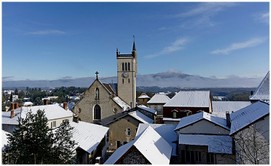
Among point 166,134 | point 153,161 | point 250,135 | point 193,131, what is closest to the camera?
point 153,161

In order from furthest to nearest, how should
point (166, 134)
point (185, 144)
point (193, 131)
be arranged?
point (166, 134), point (193, 131), point (185, 144)

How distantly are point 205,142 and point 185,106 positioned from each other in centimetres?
770

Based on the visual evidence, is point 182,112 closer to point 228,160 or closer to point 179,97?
point 179,97

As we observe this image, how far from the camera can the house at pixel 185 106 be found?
66.6 feet

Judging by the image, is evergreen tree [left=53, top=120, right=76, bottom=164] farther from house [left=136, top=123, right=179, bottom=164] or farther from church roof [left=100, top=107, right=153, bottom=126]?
church roof [left=100, top=107, right=153, bottom=126]

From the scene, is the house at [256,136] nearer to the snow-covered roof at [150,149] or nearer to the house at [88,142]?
the snow-covered roof at [150,149]

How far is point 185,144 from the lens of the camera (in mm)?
13156

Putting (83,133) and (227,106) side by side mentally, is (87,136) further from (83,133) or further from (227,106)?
(227,106)

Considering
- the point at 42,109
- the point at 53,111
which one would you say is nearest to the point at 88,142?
the point at 42,109

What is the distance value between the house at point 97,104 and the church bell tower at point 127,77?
410cm

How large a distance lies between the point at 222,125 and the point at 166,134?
147 inches

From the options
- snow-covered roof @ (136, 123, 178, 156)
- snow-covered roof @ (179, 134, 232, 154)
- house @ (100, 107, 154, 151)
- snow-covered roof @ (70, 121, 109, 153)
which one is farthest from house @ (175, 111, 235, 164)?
house @ (100, 107, 154, 151)

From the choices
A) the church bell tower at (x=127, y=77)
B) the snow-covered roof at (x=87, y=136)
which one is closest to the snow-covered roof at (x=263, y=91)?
the snow-covered roof at (x=87, y=136)

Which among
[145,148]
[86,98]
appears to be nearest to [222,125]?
[145,148]
